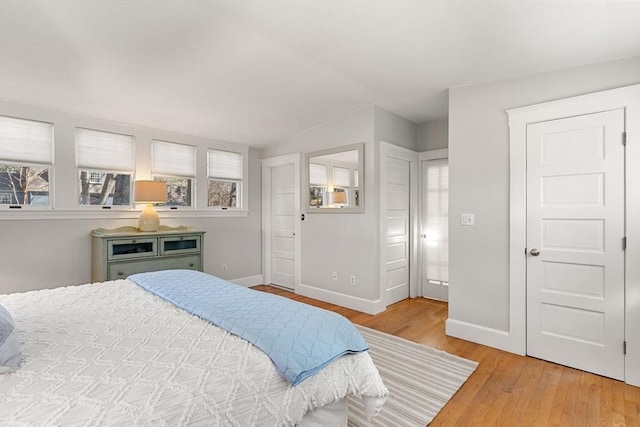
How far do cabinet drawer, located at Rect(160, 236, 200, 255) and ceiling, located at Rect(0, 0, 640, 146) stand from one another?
144 cm

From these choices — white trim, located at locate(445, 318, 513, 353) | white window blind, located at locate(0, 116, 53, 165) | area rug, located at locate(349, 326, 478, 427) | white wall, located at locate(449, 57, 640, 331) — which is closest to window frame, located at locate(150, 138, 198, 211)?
white window blind, located at locate(0, 116, 53, 165)

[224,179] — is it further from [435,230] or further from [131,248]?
[435,230]

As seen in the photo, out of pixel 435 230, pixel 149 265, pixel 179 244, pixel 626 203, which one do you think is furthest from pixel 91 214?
pixel 626 203

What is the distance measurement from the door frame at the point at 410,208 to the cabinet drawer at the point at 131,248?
8.51 ft

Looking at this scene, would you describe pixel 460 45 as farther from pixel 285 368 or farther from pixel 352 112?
pixel 285 368

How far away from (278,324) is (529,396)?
5.97 feet

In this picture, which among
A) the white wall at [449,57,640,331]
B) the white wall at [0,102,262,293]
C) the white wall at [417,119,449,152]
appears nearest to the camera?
the white wall at [449,57,640,331]

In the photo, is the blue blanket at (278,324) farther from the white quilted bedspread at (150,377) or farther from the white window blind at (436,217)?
the white window blind at (436,217)

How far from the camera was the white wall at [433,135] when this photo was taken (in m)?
4.24

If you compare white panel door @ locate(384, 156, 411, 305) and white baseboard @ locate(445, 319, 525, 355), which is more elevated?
white panel door @ locate(384, 156, 411, 305)

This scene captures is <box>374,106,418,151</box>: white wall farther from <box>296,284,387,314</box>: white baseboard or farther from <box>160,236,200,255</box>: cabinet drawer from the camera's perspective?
<box>160,236,200,255</box>: cabinet drawer

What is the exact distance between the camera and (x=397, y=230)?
4191 mm

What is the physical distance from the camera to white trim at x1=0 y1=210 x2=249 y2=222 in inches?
122

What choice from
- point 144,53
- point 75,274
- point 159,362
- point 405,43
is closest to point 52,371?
point 159,362
